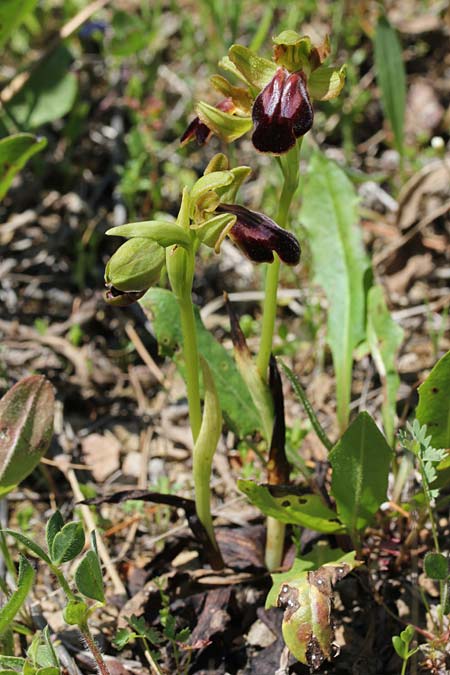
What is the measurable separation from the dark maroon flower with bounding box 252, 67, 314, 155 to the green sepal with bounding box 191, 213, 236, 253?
225 mm

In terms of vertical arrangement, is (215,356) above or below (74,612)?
below

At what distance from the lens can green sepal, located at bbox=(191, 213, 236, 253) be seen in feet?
6.46

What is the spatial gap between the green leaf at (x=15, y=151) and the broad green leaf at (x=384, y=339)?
1.53 meters

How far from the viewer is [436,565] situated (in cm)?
211

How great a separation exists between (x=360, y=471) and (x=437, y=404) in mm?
310

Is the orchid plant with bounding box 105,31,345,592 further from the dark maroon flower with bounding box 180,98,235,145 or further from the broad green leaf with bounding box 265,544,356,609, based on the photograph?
the broad green leaf with bounding box 265,544,356,609

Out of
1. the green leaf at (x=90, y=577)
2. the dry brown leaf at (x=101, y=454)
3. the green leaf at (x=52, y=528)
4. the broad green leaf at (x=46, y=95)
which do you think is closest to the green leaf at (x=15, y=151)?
the broad green leaf at (x=46, y=95)

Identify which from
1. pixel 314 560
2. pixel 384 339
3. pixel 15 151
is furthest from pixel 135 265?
pixel 15 151

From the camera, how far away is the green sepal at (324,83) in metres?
2.19

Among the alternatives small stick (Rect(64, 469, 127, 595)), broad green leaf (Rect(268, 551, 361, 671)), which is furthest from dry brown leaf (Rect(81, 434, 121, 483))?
broad green leaf (Rect(268, 551, 361, 671))

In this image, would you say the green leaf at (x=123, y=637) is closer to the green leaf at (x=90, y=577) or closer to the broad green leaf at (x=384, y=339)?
the green leaf at (x=90, y=577)

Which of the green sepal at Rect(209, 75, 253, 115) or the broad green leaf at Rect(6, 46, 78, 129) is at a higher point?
the green sepal at Rect(209, 75, 253, 115)

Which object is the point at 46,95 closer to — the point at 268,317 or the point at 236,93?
the point at 236,93

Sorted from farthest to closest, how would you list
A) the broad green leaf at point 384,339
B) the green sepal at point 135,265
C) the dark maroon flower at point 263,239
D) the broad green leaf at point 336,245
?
the broad green leaf at point 336,245 → the broad green leaf at point 384,339 → the dark maroon flower at point 263,239 → the green sepal at point 135,265
